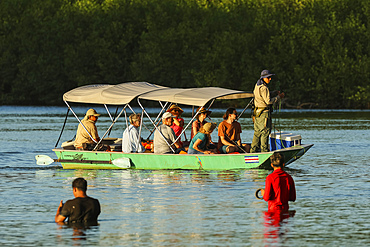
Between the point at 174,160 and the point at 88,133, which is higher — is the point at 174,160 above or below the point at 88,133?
below

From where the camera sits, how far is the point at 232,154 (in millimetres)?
19969

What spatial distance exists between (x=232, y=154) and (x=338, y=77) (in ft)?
215

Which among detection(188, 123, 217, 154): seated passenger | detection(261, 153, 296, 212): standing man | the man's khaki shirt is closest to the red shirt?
detection(261, 153, 296, 212): standing man

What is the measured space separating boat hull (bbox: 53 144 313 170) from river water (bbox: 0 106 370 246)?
22cm

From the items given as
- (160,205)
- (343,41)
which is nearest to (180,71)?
(343,41)

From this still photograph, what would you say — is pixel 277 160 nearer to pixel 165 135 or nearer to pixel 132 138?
pixel 165 135

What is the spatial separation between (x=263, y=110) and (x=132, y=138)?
11.6 feet

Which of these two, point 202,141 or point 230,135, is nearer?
point 202,141

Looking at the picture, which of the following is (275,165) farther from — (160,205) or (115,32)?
(115,32)

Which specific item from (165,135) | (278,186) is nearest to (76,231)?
(278,186)

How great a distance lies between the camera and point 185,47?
9425 cm

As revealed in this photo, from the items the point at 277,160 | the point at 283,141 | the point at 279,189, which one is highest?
the point at 277,160

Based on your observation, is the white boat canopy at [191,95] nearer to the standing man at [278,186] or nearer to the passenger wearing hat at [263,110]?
the passenger wearing hat at [263,110]

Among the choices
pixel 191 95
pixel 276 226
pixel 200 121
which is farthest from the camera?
pixel 200 121
